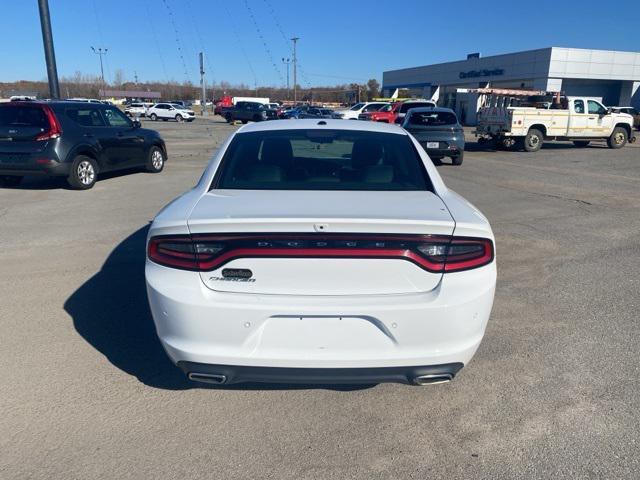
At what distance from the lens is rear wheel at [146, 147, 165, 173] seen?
12312 mm

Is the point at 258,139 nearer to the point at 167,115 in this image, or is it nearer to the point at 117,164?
the point at 117,164

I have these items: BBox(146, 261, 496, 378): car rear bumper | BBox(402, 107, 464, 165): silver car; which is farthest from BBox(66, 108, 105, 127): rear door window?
BBox(146, 261, 496, 378): car rear bumper

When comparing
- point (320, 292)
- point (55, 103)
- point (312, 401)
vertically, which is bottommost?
point (312, 401)

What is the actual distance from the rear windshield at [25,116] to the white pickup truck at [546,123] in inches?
645

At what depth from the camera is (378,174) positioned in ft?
11.0

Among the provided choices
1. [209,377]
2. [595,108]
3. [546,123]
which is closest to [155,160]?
[209,377]

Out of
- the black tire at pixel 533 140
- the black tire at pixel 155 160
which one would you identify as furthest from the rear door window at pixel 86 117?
the black tire at pixel 533 140

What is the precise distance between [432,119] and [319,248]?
1377 centimetres

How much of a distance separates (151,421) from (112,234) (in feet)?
14.5

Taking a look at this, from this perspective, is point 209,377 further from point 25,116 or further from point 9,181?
point 9,181

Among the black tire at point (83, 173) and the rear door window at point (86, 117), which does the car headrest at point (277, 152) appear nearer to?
the black tire at point (83, 173)

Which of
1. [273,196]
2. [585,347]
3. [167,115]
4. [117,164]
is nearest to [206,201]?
[273,196]

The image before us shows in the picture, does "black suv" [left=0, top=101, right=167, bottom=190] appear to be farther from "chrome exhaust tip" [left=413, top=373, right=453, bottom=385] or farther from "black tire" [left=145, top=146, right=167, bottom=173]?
"chrome exhaust tip" [left=413, top=373, right=453, bottom=385]

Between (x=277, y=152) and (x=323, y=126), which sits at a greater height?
(x=323, y=126)
